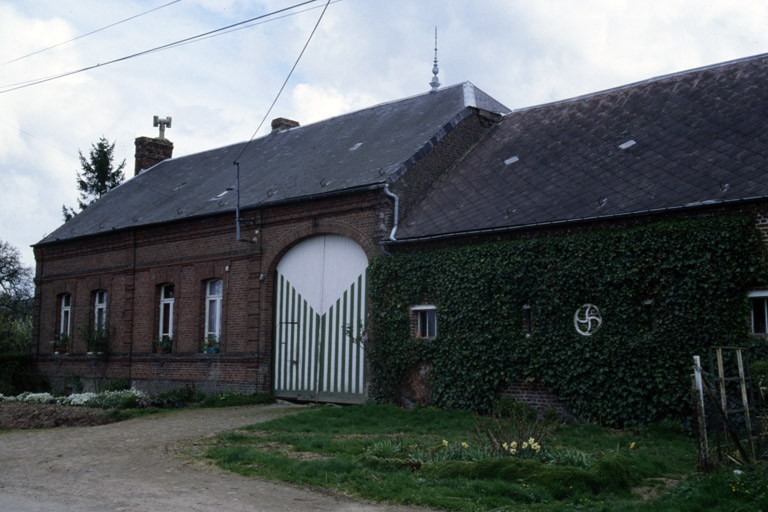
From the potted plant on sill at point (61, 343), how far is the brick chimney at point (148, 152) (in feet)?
23.2

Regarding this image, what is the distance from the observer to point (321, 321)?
17.1 metres

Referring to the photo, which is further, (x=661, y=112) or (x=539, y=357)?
(x=661, y=112)

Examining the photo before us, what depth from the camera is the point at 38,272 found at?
25734 millimetres

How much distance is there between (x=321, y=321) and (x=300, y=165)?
473 cm

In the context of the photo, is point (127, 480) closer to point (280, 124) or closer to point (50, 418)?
point (50, 418)

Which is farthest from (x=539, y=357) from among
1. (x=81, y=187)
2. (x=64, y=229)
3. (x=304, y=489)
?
(x=81, y=187)

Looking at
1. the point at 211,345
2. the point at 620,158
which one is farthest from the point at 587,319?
the point at 211,345

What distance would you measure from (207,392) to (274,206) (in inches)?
199

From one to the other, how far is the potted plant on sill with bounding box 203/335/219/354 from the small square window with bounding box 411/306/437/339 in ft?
20.7

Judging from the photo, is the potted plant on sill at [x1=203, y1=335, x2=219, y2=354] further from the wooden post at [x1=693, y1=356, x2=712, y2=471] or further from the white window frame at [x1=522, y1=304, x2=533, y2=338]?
the wooden post at [x1=693, y1=356, x2=712, y2=471]

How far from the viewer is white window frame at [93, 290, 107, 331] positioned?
75.2ft

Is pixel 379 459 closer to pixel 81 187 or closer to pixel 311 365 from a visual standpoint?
pixel 311 365

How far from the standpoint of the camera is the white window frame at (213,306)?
1958cm

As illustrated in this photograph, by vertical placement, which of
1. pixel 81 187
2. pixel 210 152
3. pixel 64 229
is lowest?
pixel 64 229
